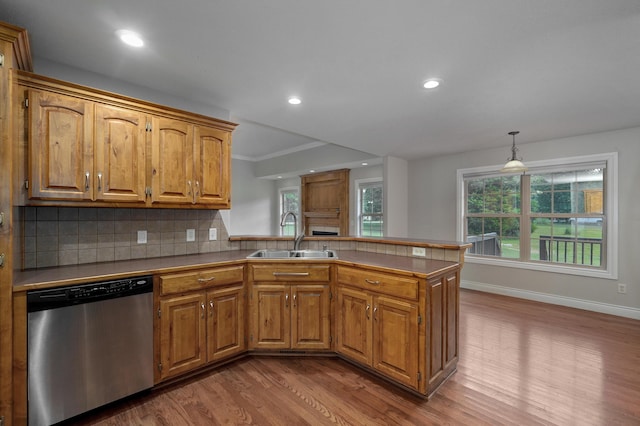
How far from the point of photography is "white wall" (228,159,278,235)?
7305 mm

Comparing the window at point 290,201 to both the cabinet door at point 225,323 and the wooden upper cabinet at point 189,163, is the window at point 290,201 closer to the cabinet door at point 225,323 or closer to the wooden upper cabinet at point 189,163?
the wooden upper cabinet at point 189,163

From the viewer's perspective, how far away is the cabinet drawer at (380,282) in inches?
83.4

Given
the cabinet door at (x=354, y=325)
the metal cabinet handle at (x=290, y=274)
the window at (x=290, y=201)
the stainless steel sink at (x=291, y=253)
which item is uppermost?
the window at (x=290, y=201)

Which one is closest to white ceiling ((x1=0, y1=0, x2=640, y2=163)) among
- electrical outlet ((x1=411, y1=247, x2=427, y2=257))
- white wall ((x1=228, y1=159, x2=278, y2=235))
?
electrical outlet ((x1=411, y1=247, x2=427, y2=257))

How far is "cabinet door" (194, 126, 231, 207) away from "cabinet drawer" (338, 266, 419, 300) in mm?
1361

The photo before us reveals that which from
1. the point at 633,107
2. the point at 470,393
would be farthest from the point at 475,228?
the point at 470,393

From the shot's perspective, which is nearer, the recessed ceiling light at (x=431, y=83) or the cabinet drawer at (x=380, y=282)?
the cabinet drawer at (x=380, y=282)

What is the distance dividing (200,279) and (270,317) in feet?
2.38

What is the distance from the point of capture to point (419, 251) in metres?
2.75

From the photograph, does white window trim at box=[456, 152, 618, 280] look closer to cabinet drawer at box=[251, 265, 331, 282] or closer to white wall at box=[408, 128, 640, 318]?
white wall at box=[408, 128, 640, 318]

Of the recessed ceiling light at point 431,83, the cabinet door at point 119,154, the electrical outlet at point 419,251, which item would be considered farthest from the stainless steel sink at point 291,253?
the recessed ceiling light at point 431,83

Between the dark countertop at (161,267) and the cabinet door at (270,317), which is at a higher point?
the dark countertop at (161,267)

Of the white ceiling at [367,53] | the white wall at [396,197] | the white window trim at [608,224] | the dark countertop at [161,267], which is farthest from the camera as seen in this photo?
the white wall at [396,197]

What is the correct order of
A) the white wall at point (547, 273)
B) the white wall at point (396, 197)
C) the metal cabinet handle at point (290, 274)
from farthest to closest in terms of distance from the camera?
1. the white wall at point (396, 197)
2. the white wall at point (547, 273)
3. the metal cabinet handle at point (290, 274)
